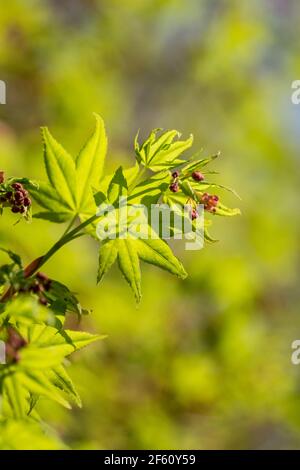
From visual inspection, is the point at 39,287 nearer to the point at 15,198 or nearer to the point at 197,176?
the point at 15,198

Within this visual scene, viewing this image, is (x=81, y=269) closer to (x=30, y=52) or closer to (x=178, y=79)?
(x=30, y=52)

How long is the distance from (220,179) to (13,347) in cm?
363

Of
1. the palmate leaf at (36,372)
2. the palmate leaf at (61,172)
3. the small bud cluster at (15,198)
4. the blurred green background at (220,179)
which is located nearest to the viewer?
the palmate leaf at (36,372)

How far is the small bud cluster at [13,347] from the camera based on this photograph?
3.07 feet

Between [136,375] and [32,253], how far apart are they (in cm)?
139

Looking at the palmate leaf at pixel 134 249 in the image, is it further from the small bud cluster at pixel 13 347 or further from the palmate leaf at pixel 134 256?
the small bud cluster at pixel 13 347

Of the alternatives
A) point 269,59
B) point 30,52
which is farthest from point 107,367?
point 269,59

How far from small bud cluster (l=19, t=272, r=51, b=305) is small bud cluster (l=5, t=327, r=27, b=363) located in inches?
→ 2.3

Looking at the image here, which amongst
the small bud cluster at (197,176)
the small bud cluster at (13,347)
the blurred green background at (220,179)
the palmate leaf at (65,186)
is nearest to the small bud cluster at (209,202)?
the small bud cluster at (197,176)

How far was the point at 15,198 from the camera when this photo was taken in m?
1.06

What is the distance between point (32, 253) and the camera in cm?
269

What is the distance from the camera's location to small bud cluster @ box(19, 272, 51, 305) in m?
0.97

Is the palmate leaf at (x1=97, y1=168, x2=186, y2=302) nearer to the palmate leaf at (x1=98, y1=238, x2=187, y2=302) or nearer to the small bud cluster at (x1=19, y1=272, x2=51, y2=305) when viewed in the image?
the palmate leaf at (x1=98, y1=238, x2=187, y2=302)

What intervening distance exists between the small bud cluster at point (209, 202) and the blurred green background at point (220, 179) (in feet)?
4.82
